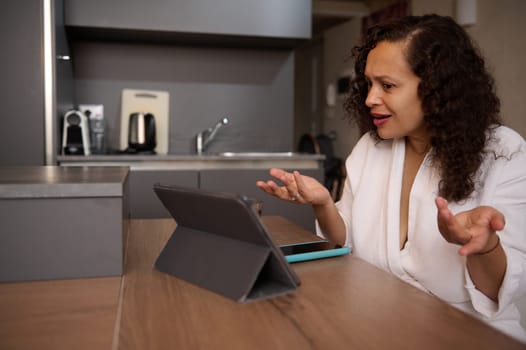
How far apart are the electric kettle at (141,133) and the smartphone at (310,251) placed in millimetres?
2110

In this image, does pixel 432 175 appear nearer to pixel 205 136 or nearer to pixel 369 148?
pixel 369 148

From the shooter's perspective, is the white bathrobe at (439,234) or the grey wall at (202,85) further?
the grey wall at (202,85)

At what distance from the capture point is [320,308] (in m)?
0.75

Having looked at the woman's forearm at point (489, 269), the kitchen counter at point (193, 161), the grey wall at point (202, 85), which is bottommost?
the woman's forearm at point (489, 269)

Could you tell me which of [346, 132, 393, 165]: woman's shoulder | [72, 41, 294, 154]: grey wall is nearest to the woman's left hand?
[346, 132, 393, 165]: woman's shoulder

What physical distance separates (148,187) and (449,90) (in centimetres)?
186

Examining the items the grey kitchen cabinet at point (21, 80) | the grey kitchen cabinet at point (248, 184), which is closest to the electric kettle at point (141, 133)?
the grey kitchen cabinet at point (248, 184)

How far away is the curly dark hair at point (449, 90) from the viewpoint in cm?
129

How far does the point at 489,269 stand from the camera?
1.03m

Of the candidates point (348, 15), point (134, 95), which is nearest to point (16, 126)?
point (134, 95)

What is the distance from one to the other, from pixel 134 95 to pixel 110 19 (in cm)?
49

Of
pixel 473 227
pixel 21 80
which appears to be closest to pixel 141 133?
pixel 21 80

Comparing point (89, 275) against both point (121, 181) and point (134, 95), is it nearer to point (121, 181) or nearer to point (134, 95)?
point (121, 181)

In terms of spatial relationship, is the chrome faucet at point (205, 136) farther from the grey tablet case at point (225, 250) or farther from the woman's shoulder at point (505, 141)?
the grey tablet case at point (225, 250)
